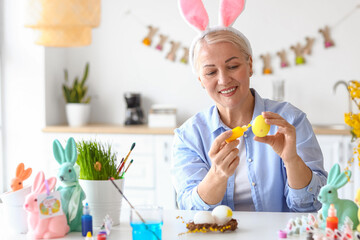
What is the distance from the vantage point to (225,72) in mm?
2014

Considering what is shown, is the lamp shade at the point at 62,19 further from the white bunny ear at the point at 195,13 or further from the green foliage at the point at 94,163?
the green foliage at the point at 94,163

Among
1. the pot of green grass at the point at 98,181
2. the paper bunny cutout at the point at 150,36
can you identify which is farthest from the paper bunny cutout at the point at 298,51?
the pot of green grass at the point at 98,181

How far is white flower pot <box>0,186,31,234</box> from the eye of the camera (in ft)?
5.28

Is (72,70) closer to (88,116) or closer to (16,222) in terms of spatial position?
(88,116)

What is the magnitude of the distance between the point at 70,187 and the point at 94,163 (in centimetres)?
12

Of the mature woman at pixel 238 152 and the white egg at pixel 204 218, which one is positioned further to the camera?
the mature woman at pixel 238 152

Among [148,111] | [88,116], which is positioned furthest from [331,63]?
[88,116]

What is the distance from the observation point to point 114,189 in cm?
168

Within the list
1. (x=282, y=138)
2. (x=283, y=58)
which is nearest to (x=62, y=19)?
(x=282, y=138)

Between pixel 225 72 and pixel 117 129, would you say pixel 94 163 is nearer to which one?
pixel 225 72

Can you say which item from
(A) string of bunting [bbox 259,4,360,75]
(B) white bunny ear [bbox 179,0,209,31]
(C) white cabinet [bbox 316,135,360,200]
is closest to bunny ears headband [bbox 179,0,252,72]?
(B) white bunny ear [bbox 179,0,209,31]

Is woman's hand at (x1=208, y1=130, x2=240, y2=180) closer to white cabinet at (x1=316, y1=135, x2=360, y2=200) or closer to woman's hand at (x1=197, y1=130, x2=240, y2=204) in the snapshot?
woman's hand at (x1=197, y1=130, x2=240, y2=204)

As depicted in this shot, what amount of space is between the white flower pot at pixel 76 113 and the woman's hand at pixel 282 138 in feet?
9.65

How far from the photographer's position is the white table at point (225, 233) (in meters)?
1.54
